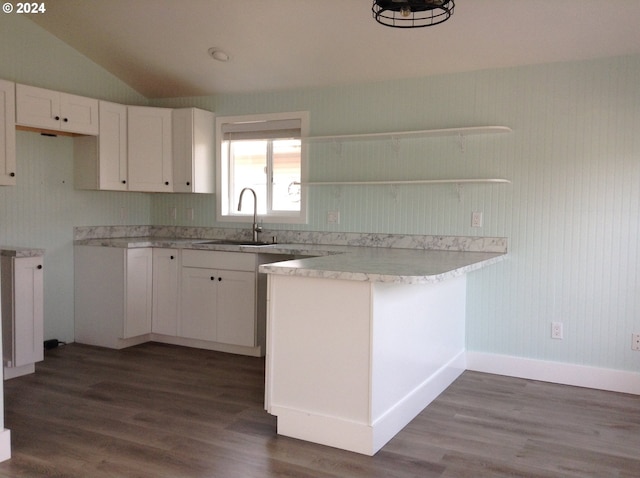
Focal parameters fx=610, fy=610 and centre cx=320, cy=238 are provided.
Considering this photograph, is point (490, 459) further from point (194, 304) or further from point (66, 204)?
point (66, 204)

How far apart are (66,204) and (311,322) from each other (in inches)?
113

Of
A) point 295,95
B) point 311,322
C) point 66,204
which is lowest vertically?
point 311,322

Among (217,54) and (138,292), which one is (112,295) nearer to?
(138,292)

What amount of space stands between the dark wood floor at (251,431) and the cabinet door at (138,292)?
60cm

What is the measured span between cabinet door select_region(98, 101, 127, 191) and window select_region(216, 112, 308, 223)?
0.78 metres

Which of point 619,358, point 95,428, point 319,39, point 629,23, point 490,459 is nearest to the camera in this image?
point 490,459

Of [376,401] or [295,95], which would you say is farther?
[295,95]

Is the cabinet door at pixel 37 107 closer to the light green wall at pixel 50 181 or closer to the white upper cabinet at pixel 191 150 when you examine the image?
the light green wall at pixel 50 181

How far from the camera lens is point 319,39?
4.05m

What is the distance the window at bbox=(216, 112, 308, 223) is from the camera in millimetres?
4887

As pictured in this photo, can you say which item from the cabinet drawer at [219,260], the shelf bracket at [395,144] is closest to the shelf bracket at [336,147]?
the shelf bracket at [395,144]

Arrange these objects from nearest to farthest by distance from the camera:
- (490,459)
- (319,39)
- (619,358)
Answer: (490,459)
(619,358)
(319,39)

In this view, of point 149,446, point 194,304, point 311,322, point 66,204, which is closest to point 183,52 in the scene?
point 66,204

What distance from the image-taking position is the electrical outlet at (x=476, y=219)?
13.6 feet
